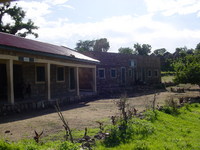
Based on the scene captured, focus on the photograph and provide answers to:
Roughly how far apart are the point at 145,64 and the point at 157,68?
3716 millimetres

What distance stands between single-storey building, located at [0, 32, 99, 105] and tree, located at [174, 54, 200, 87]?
260 inches

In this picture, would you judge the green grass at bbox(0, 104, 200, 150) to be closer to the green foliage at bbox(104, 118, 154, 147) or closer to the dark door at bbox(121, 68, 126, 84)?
the green foliage at bbox(104, 118, 154, 147)

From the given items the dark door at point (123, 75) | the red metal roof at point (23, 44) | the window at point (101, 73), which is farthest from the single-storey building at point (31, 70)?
the dark door at point (123, 75)

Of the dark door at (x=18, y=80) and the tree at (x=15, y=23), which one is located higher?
the tree at (x=15, y=23)

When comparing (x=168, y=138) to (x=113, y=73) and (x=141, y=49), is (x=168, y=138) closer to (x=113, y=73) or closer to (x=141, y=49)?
(x=113, y=73)

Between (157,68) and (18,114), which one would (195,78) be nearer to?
(18,114)

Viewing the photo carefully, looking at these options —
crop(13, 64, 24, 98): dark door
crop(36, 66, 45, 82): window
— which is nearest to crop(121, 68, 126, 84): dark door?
crop(36, 66, 45, 82): window

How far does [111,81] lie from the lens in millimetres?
23547

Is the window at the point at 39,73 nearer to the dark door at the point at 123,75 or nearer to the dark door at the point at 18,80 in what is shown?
the dark door at the point at 18,80

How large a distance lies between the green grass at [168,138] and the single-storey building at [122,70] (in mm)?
12360

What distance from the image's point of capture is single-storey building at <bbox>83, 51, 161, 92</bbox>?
22.6 metres

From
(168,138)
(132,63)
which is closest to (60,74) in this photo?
(168,138)

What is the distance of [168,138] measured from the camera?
601cm

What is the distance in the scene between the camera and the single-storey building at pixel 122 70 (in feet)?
74.3
